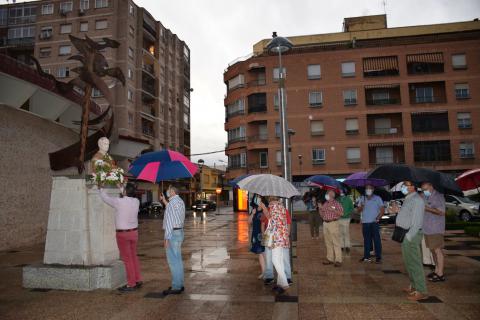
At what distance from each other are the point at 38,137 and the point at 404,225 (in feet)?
41.5

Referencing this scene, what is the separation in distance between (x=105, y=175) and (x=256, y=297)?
131 inches

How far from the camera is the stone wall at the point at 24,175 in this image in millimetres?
12016

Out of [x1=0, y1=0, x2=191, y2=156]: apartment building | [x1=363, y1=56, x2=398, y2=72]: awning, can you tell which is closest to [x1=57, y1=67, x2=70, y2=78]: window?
[x1=0, y1=0, x2=191, y2=156]: apartment building

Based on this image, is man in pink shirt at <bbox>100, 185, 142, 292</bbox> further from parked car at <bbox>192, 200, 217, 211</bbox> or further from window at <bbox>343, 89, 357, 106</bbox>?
parked car at <bbox>192, 200, 217, 211</bbox>

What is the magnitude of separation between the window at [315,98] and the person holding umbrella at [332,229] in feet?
101

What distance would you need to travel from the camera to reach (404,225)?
19.0ft

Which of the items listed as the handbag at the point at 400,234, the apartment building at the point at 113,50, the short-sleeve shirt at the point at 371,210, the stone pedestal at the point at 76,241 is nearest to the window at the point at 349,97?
the apartment building at the point at 113,50

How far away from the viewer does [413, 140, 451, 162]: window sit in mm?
36500

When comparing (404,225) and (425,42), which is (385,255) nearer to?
(404,225)

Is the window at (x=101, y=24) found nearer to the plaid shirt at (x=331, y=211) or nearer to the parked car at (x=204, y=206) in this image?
the parked car at (x=204, y=206)

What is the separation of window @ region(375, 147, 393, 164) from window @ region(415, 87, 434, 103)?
5712mm

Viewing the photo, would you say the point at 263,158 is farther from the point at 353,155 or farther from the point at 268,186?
the point at 268,186

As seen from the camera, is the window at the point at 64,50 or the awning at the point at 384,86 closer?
the awning at the point at 384,86

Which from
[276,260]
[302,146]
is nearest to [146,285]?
[276,260]
